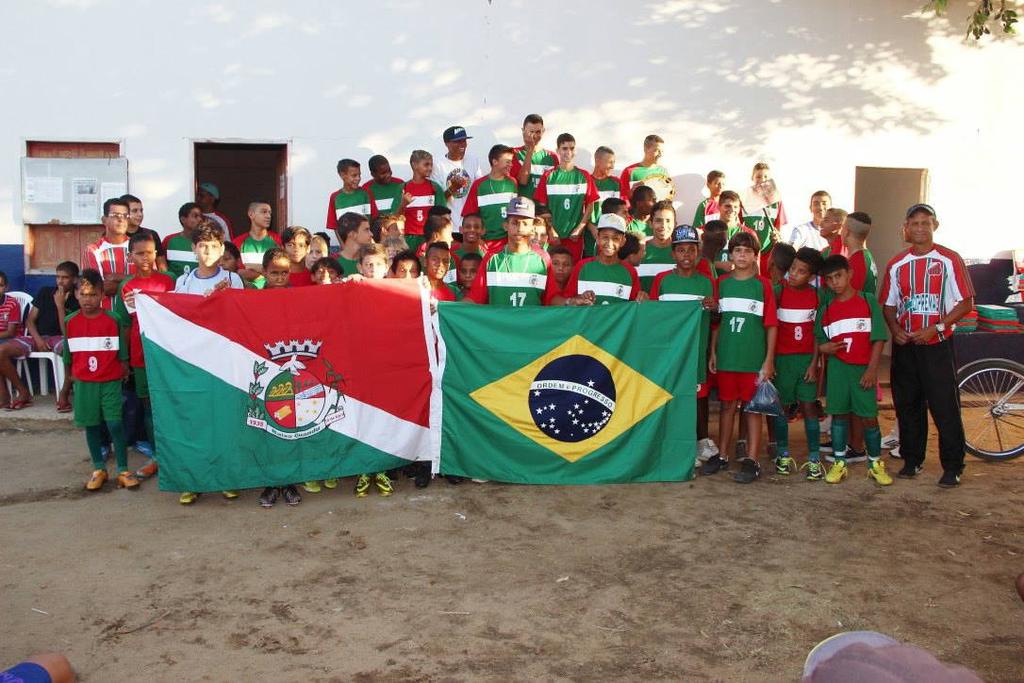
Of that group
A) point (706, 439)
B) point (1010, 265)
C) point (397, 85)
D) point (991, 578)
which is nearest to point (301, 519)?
point (706, 439)

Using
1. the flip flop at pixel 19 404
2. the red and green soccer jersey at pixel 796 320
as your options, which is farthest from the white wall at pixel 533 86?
the red and green soccer jersey at pixel 796 320

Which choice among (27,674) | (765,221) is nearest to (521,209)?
(765,221)

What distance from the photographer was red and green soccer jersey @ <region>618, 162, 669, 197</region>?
9195 millimetres

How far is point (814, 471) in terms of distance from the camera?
6.38m

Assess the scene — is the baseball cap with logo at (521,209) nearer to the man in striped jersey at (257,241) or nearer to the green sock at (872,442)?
the man in striped jersey at (257,241)

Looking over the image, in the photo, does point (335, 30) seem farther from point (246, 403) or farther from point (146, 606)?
point (146, 606)

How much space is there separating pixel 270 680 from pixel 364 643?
453mm

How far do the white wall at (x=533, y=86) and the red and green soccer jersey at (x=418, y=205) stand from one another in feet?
2.87

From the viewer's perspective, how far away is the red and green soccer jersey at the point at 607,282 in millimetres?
6574

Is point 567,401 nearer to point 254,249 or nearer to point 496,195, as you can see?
point 496,195

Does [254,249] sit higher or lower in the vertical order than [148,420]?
higher

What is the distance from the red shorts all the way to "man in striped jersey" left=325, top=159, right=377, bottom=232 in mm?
3954

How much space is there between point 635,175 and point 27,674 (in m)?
7.47

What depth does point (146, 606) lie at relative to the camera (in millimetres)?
4262
